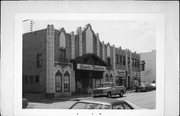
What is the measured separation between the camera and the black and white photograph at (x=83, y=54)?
4562 mm

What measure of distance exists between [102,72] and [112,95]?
41 cm

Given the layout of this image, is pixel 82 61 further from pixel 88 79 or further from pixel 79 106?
pixel 79 106

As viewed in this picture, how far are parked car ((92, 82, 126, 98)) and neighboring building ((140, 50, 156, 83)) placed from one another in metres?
0.42

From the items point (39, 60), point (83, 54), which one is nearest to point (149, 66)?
point (83, 54)

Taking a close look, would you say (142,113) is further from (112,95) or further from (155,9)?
(155,9)

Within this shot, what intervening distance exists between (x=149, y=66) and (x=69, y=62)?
→ 1.29 meters

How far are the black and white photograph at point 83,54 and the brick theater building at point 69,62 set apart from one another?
0.05ft

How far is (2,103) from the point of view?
462 centimetres

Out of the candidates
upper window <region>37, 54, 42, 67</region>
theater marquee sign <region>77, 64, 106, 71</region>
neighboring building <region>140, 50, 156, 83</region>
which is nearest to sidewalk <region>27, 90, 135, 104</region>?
theater marquee sign <region>77, 64, 106, 71</region>

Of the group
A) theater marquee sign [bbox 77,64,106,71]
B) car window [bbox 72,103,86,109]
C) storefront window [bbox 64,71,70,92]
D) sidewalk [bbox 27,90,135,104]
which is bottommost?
car window [bbox 72,103,86,109]

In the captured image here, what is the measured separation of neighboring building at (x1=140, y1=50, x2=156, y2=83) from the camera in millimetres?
4574

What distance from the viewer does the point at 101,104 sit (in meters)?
4.55

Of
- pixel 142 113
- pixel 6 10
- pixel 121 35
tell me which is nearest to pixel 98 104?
pixel 142 113

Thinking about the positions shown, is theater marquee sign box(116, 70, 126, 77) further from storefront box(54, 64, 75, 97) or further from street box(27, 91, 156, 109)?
storefront box(54, 64, 75, 97)
